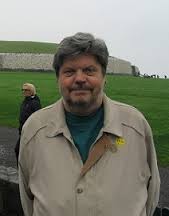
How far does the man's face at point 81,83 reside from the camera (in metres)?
2.76

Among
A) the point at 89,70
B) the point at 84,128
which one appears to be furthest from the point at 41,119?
the point at 89,70

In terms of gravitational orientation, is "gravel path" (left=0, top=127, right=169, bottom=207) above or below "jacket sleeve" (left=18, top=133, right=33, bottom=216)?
below

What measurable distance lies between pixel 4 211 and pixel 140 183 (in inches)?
139

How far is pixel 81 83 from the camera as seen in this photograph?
2.75 meters

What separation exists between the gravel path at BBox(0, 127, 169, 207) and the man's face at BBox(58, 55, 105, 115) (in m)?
4.79

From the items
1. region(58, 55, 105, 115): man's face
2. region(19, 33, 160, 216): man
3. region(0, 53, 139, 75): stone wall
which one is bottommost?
region(0, 53, 139, 75): stone wall

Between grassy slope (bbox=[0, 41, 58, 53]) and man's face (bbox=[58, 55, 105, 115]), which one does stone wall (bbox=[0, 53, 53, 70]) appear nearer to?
grassy slope (bbox=[0, 41, 58, 53])

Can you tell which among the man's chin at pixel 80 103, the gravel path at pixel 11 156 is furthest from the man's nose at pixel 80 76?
the gravel path at pixel 11 156

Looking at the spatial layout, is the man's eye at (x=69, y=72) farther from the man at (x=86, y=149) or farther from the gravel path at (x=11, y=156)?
the gravel path at (x=11, y=156)

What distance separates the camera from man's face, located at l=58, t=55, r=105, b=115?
2758 millimetres

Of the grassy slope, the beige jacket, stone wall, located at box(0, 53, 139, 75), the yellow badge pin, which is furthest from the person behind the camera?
the grassy slope

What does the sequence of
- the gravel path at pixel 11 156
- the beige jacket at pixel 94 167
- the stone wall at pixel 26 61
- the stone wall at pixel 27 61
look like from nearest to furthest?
the beige jacket at pixel 94 167 → the gravel path at pixel 11 156 → the stone wall at pixel 26 61 → the stone wall at pixel 27 61

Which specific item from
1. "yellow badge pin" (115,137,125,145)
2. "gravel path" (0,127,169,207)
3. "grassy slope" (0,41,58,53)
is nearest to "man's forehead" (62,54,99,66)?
"yellow badge pin" (115,137,125,145)

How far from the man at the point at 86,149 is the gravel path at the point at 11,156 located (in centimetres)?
466
